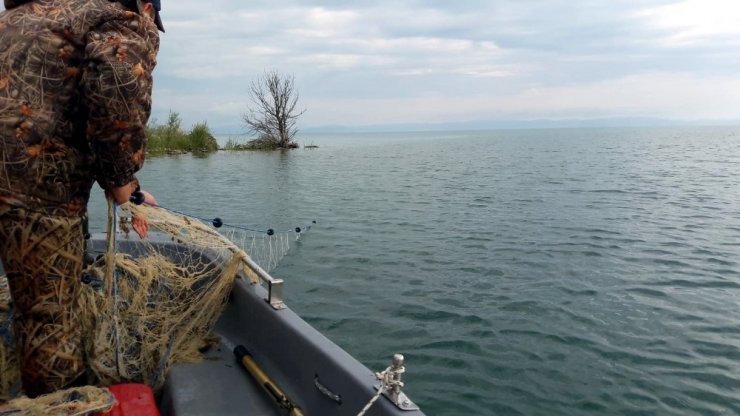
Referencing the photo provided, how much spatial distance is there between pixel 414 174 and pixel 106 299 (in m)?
23.4

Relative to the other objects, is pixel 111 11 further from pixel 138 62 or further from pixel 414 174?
pixel 414 174

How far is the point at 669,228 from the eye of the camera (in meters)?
12.1

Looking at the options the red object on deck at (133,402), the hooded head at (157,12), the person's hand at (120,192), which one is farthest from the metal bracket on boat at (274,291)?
the hooded head at (157,12)

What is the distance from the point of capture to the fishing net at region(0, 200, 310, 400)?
3074mm

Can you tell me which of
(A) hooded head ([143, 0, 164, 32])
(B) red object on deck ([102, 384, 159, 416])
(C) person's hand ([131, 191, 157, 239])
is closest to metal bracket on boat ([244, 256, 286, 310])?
(C) person's hand ([131, 191, 157, 239])

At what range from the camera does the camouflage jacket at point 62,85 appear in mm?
2057

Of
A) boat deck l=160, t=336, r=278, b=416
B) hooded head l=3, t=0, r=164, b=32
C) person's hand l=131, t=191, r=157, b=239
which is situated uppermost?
hooded head l=3, t=0, r=164, b=32

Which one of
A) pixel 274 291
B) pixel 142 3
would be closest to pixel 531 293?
pixel 274 291

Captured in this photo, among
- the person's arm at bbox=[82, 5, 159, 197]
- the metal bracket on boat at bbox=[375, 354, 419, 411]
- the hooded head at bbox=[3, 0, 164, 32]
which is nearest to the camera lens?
the person's arm at bbox=[82, 5, 159, 197]

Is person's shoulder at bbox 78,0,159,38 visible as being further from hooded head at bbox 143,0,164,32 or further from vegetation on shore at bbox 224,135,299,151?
vegetation on shore at bbox 224,135,299,151

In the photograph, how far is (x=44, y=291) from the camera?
2.33 m

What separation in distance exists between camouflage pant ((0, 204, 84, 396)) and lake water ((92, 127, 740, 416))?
124 inches

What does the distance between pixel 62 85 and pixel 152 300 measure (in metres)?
2.23

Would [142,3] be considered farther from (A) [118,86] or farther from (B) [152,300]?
(B) [152,300]
